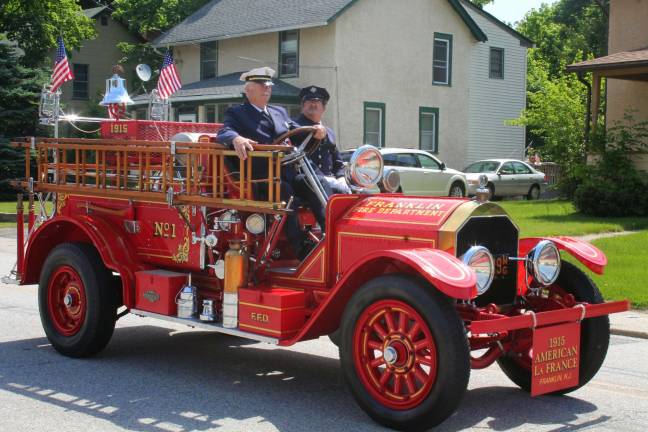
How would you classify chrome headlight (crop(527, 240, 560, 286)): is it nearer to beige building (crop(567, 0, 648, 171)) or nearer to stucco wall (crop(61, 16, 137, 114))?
beige building (crop(567, 0, 648, 171))

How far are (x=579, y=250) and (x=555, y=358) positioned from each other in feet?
3.03

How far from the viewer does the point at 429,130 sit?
33281 millimetres

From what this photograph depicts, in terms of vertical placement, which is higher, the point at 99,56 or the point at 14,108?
the point at 99,56

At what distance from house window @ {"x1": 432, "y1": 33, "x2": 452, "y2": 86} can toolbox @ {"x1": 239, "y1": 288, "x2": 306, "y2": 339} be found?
27689 millimetres

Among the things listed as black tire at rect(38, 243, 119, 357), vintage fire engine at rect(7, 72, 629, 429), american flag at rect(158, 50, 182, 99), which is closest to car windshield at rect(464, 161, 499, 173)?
american flag at rect(158, 50, 182, 99)

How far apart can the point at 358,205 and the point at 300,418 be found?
1428 millimetres

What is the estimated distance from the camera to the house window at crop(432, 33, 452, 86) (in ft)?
108

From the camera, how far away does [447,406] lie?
5020 mm

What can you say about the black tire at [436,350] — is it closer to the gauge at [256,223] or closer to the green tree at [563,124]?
the gauge at [256,223]

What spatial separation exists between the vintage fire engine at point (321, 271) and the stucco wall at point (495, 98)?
27.7 metres

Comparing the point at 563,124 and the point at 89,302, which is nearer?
the point at 89,302

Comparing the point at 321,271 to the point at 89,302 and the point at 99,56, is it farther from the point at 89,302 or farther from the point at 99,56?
the point at 99,56

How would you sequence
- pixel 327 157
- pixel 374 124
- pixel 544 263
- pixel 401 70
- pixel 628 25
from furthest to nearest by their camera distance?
pixel 401 70, pixel 374 124, pixel 628 25, pixel 327 157, pixel 544 263

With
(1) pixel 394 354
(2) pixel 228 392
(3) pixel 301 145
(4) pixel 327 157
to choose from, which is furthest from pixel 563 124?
(1) pixel 394 354
